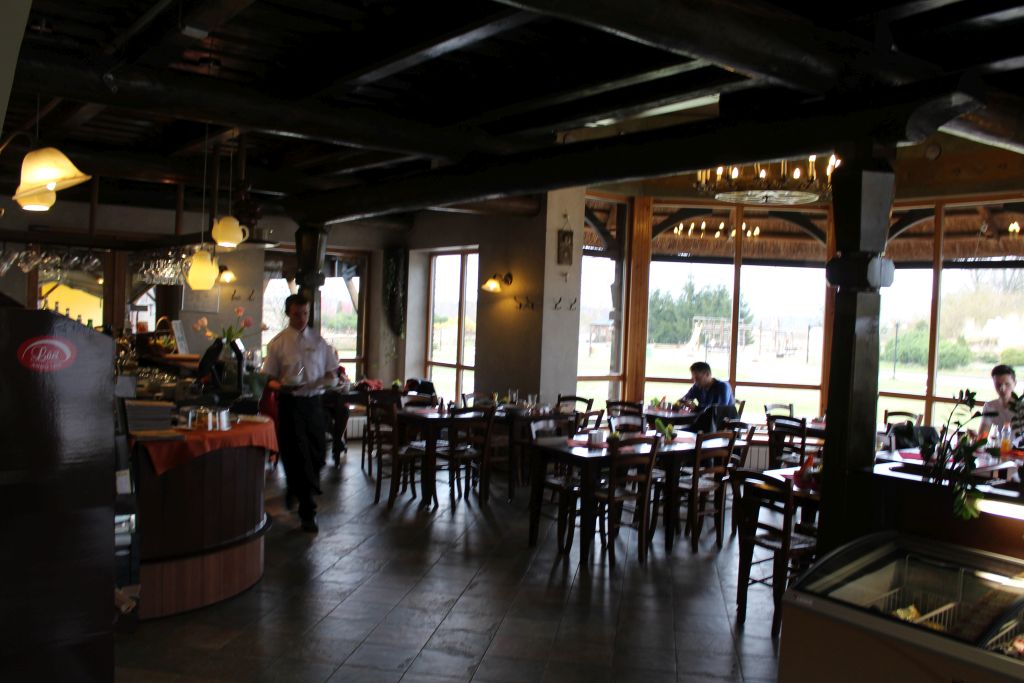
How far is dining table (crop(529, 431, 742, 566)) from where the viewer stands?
22.2 feet

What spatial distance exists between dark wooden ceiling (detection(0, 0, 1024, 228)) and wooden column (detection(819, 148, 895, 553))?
293mm

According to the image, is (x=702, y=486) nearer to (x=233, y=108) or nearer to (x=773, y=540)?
(x=773, y=540)

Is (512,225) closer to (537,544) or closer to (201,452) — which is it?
(537,544)

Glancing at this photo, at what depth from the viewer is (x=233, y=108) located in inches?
232

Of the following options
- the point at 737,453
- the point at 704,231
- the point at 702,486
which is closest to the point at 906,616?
the point at 702,486

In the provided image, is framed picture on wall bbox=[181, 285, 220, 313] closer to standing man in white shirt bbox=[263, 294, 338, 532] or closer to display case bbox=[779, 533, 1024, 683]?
standing man in white shirt bbox=[263, 294, 338, 532]

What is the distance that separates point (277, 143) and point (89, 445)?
641 cm

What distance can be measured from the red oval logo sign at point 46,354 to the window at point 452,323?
931 centimetres

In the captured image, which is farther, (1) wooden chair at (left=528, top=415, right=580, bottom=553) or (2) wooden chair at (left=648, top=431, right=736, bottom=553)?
(2) wooden chair at (left=648, top=431, right=736, bottom=553)

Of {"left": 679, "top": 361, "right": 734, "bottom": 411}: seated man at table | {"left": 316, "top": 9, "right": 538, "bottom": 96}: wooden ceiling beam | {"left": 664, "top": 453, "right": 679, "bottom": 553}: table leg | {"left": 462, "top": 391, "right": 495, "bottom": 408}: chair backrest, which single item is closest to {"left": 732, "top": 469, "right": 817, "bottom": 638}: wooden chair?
{"left": 664, "top": 453, "right": 679, "bottom": 553}: table leg

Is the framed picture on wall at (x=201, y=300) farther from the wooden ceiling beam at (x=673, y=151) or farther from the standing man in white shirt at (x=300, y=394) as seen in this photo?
the standing man in white shirt at (x=300, y=394)

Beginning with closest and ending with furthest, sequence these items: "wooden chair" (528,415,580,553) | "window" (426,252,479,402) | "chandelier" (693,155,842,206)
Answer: "wooden chair" (528,415,580,553), "chandelier" (693,155,842,206), "window" (426,252,479,402)

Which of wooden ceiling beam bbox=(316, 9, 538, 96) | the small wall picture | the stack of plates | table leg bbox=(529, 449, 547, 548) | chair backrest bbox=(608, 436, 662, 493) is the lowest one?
table leg bbox=(529, 449, 547, 548)

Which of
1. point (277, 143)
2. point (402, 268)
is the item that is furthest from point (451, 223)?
point (277, 143)
